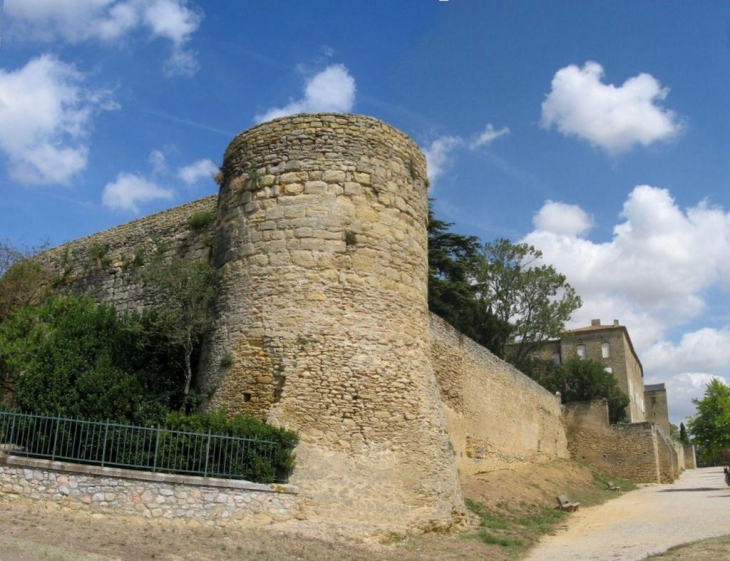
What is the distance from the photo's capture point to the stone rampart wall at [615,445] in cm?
3186

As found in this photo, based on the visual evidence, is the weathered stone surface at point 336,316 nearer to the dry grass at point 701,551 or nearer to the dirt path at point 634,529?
the dirt path at point 634,529

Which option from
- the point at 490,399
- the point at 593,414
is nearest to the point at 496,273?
the point at 593,414

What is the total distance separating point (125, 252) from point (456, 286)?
1553 centimetres

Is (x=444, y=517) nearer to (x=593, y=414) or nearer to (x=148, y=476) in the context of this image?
(x=148, y=476)

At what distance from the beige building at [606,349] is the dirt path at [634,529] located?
4260cm

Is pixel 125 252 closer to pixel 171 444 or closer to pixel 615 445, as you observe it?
pixel 171 444

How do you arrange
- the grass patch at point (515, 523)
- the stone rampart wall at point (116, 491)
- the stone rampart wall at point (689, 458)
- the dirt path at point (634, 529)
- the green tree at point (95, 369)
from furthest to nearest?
the stone rampart wall at point (689, 458) < the grass patch at point (515, 523) < the green tree at point (95, 369) < the dirt path at point (634, 529) < the stone rampart wall at point (116, 491)

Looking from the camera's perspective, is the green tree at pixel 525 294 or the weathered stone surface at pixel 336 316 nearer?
the weathered stone surface at pixel 336 316

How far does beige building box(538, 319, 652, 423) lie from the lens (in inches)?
2437

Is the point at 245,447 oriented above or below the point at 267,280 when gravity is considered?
below

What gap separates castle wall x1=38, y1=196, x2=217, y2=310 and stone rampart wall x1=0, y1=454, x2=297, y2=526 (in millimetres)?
5838

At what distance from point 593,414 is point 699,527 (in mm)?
20258

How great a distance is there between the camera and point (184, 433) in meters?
9.96

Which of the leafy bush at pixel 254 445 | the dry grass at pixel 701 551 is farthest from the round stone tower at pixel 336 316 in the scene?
the dry grass at pixel 701 551
